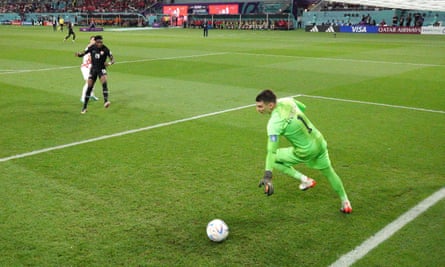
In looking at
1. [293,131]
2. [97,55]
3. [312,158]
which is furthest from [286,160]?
[97,55]

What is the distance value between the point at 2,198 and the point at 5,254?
1831mm

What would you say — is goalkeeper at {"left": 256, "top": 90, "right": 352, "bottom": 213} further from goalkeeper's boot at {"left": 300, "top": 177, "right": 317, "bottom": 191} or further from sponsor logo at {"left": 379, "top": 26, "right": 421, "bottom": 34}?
sponsor logo at {"left": 379, "top": 26, "right": 421, "bottom": 34}

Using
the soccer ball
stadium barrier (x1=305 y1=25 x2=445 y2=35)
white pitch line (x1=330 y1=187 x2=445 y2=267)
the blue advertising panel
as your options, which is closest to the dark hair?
the soccer ball

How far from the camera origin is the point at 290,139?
6102 millimetres

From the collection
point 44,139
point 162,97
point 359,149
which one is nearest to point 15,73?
point 162,97

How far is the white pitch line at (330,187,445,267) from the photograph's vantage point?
17.2 ft

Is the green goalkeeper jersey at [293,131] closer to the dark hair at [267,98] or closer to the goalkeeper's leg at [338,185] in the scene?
the dark hair at [267,98]

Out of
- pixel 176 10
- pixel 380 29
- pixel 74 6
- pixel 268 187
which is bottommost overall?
pixel 268 187

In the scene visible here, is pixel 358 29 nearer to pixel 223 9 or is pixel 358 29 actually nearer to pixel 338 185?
pixel 223 9

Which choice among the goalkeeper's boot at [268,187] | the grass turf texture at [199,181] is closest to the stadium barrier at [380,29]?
the grass turf texture at [199,181]

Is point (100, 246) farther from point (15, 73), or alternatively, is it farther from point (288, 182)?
point (15, 73)

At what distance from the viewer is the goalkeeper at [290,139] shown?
225 inches

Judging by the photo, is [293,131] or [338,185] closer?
[293,131]

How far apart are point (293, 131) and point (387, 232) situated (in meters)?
1.84
